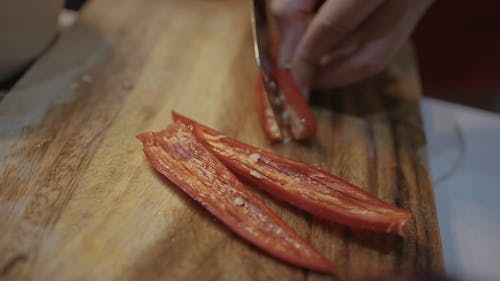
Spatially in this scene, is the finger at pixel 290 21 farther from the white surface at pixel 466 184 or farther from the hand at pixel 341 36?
the white surface at pixel 466 184

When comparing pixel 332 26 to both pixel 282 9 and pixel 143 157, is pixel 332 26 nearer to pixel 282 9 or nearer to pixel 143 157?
pixel 282 9

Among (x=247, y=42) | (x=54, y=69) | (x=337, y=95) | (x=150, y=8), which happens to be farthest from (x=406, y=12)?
(x=54, y=69)

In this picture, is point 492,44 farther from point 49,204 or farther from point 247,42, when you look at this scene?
point 49,204

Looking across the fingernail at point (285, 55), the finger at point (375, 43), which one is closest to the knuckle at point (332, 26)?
the finger at point (375, 43)

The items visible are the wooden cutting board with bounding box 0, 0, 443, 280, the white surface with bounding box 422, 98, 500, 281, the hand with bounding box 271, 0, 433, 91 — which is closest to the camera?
the wooden cutting board with bounding box 0, 0, 443, 280

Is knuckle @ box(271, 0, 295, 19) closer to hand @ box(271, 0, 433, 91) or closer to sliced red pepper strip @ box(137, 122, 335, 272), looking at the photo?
hand @ box(271, 0, 433, 91)

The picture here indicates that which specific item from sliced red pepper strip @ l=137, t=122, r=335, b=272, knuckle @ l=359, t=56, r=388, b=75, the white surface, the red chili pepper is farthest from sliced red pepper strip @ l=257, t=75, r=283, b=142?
the white surface

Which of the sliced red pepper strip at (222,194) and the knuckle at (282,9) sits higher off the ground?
the knuckle at (282,9)
